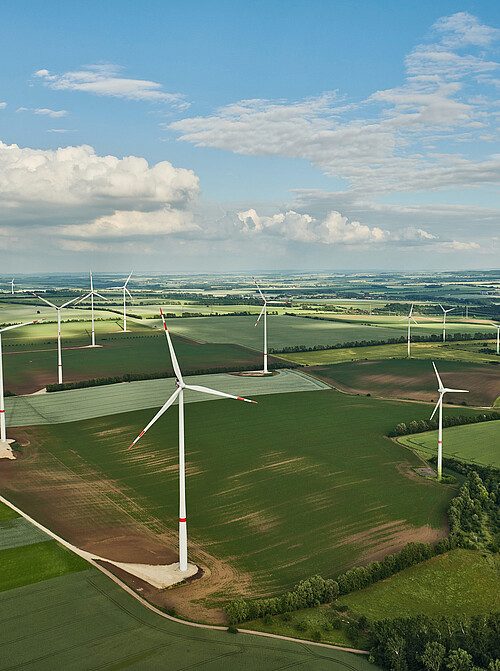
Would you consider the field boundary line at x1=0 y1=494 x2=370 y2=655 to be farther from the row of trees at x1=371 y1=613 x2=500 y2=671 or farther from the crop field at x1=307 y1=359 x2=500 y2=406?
the crop field at x1=307 y1=359 x2=500 y2=406

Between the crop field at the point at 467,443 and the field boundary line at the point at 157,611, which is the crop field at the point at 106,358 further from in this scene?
the field boundary line at the point at 157,611

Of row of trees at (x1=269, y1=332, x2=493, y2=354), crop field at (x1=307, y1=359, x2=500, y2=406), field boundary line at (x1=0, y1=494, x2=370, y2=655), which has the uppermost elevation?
row of trees at (x1=269, y1=332, x2=493, y2=354)

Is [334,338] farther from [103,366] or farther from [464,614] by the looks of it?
[464,614]

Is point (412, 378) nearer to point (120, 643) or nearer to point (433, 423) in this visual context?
point (433, 423)

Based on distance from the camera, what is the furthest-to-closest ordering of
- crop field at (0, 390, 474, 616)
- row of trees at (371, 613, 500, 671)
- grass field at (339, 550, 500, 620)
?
crop field at (0, 390, 474, 616)
grass field at (339, 550, 500, 620)
row of trees at (371, 613, 500, 671)

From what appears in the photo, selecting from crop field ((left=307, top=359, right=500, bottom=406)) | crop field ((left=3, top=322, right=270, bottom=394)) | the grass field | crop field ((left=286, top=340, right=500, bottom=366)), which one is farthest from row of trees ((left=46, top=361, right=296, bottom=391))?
the grass field

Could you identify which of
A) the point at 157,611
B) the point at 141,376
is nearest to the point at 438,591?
the point at 157,611

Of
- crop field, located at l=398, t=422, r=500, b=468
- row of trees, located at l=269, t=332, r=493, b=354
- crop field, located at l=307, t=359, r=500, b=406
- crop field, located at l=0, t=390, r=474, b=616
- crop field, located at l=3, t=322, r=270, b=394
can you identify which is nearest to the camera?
crop field, located at l=0, t=390, r=474, b=616

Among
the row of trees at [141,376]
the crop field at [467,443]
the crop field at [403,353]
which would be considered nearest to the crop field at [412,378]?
the crop field at [403,353]
